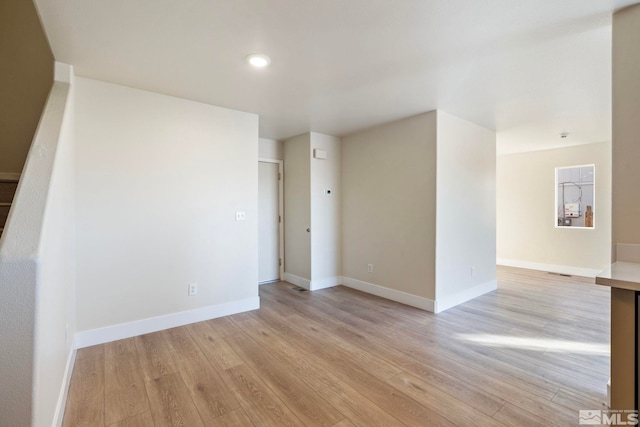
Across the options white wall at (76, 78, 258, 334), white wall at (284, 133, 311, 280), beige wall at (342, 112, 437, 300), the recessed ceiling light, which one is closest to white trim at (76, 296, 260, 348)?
white wall at (76, 78, 258, 334)

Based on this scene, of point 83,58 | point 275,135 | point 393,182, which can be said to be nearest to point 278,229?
point 275,135

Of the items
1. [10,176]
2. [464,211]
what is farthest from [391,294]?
[10,176]

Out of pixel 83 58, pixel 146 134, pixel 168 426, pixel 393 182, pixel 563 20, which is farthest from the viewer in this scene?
pixel 393 182

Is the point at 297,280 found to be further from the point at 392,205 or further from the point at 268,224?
the point at 392,205

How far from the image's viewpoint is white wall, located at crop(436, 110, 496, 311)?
360 cm

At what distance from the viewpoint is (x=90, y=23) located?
1.88 meters

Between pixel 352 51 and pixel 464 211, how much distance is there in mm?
2728

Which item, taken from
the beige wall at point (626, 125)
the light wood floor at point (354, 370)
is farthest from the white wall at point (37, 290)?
the beige wall at point (626, 125)

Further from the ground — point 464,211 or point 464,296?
point 464,211

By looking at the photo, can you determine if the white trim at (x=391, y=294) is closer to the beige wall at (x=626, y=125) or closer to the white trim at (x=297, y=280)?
the white trim at (x=297, y=280)

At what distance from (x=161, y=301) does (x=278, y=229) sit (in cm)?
234

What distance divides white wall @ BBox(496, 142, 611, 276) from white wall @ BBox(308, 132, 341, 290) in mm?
4004

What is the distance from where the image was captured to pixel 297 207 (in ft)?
15.7

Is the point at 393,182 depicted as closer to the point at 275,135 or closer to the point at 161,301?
the point at 275,135
